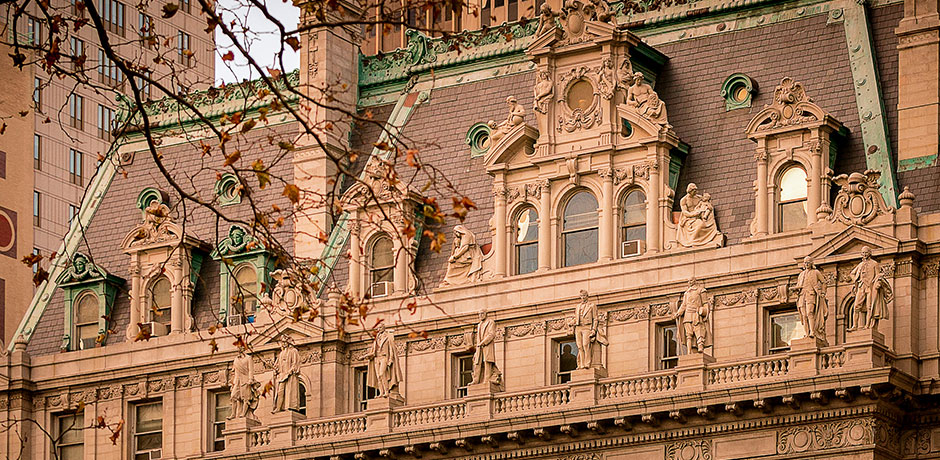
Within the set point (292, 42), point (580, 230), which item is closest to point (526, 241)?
point (580, 230)

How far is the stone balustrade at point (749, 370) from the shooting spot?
52.2 meters

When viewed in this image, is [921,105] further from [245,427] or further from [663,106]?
[245,427]

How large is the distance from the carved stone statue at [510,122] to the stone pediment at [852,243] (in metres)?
9.55

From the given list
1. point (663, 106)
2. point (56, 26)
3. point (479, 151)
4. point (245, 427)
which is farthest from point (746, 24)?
point (56, 26)

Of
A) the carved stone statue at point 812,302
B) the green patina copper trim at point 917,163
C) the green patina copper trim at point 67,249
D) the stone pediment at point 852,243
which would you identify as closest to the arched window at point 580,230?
the stone pediment at point 852,243

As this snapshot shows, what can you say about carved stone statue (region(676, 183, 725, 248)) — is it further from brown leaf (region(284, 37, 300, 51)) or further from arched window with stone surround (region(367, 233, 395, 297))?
brown leaf (region(284, 37, 300, 51))

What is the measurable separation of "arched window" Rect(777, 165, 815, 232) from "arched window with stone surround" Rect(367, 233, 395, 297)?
11.5m

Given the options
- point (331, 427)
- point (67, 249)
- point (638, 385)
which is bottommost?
point (331, 427)

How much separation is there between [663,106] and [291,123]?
15093 mm

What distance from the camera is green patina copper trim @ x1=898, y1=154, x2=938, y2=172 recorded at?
178ft

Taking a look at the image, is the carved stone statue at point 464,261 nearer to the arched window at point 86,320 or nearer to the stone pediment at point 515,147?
the stone pediment at point 515,147

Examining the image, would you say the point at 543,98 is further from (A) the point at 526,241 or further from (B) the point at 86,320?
(B) the point at 86,320

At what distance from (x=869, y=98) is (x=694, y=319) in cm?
734

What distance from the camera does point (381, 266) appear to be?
6219 centimetres
